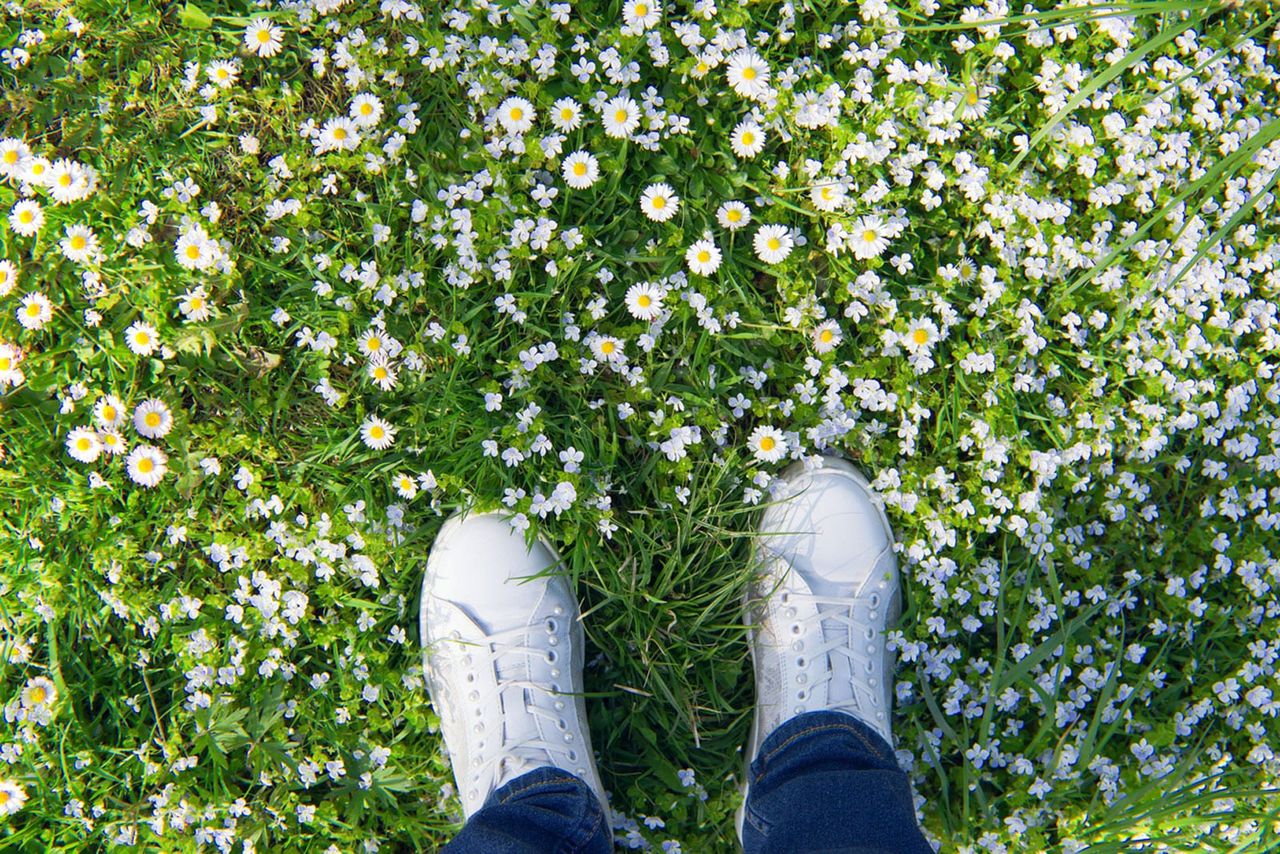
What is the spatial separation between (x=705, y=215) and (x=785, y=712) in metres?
1.55

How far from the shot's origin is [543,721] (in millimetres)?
2650

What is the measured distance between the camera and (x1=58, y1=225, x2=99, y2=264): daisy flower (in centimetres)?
266

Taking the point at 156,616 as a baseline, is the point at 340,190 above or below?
above

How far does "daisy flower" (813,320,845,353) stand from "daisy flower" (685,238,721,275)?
37 centimetres

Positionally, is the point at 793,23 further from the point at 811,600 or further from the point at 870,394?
→ the point at 811,600

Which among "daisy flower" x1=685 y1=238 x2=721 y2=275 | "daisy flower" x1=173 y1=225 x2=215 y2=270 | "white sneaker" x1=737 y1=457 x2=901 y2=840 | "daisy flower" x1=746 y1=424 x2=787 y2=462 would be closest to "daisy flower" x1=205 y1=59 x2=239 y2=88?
"daisy flower" x1=173 y1=225 x2=215 y2=270

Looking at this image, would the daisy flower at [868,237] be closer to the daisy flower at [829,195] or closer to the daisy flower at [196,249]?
the daisy flower at [829,195]

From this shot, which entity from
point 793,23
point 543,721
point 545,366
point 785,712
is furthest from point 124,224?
point 785,712

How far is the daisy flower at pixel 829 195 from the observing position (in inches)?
104

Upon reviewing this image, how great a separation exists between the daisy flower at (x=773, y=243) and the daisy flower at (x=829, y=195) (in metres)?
0.14

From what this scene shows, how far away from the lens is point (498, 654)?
2.70m

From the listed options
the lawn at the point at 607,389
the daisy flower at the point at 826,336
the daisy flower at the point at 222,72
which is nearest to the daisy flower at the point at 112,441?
the lawn at the point at 607,389

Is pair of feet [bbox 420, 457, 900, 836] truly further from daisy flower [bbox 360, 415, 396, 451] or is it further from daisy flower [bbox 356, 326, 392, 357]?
daisy flower [bbox 356, 326, 392, 357]

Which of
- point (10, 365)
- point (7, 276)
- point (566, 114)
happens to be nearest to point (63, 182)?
point (7, 276)
